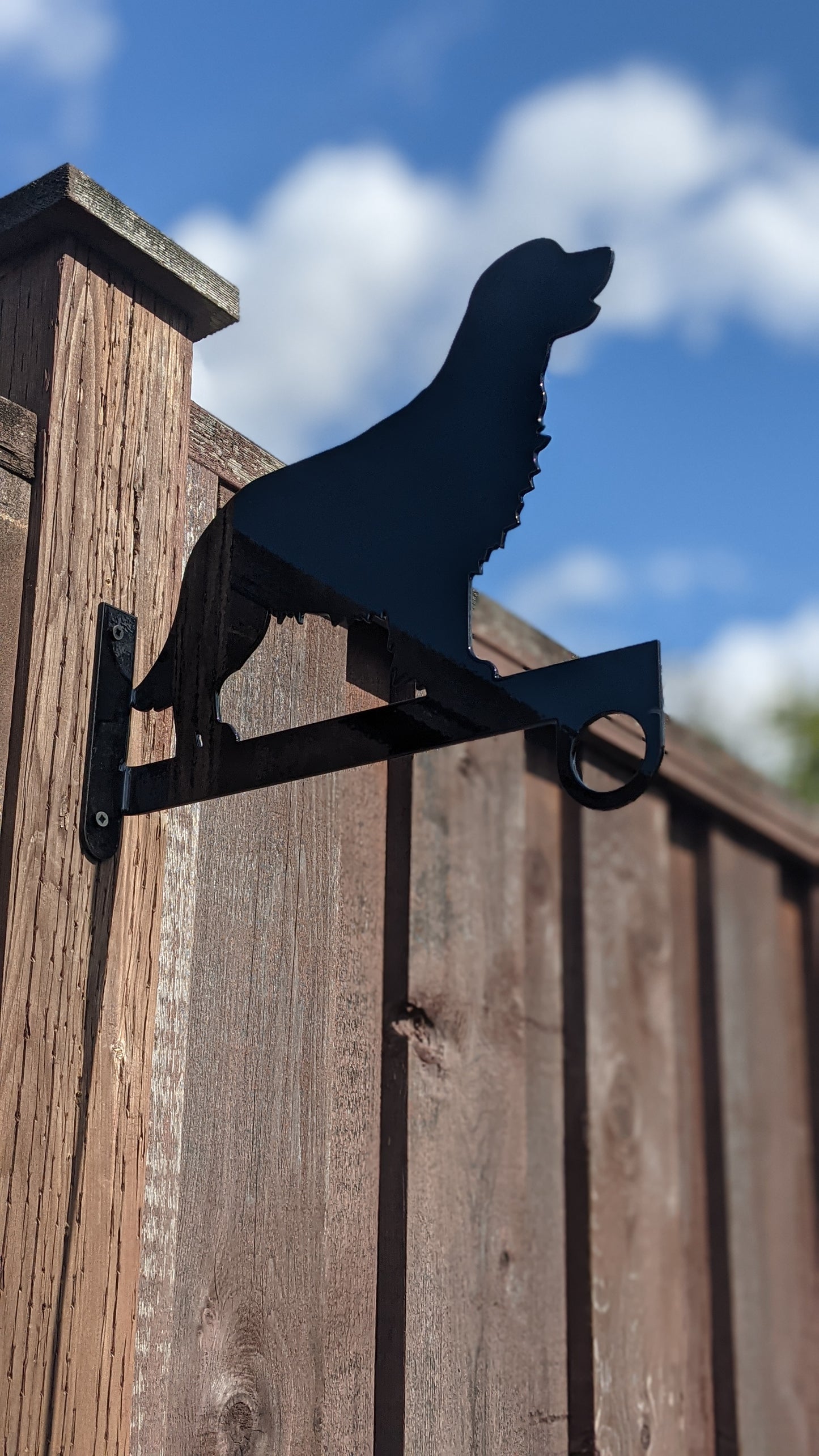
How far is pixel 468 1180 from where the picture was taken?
1522 millimetres

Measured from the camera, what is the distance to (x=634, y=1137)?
193 cm

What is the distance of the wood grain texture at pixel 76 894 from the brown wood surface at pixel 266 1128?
105 millimetres

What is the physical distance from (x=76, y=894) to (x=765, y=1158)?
1664 mm

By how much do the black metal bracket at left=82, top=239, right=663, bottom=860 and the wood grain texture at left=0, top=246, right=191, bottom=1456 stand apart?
4cm

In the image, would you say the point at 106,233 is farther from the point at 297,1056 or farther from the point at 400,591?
the point at 297,1056

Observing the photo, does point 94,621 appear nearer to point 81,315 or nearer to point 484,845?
point 81,315

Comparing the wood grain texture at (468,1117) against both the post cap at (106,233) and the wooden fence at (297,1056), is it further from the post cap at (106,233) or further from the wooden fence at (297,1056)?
the post cap at (106,233)

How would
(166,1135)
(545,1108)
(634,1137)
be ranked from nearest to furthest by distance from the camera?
(166,1135), (545,1108), (634,1137)

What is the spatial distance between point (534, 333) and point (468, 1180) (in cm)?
94

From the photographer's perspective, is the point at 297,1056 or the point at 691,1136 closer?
the point at 297,1056

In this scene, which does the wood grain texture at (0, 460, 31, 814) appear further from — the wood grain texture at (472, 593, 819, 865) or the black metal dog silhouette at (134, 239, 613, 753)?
Result: the wood grain texture at (472, 593, 819, 865)

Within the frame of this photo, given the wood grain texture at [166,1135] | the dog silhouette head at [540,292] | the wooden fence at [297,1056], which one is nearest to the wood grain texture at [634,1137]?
the wooden fence at [297,1056]

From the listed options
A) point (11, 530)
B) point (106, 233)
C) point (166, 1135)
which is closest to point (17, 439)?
point (11, 530)

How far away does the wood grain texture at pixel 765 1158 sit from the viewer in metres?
2.13
